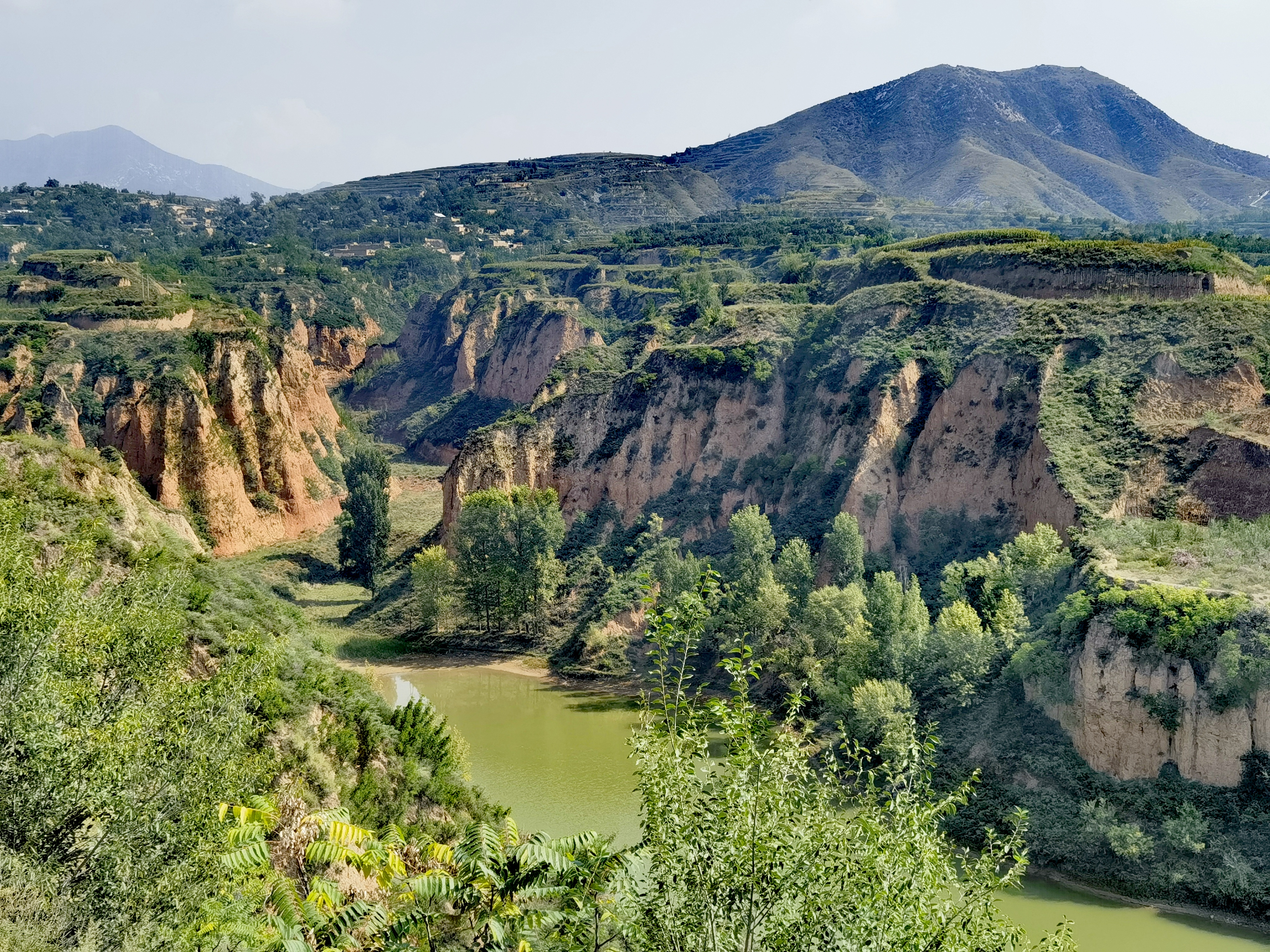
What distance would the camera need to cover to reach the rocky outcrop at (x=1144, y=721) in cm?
3019

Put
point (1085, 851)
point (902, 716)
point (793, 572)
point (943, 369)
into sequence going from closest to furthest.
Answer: point (1085, 851) < point (902, 716) < point (793, 572) < point (943, 369)

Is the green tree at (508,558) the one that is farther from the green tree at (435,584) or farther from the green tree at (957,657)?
the green tree at (957,657)

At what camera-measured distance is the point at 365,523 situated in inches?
2469

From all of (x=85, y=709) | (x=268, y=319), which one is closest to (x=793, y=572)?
(x=85, y=709)

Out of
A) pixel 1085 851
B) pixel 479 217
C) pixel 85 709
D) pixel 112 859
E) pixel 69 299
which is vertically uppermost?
pixel 479 217

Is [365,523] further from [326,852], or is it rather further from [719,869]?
[719,869]

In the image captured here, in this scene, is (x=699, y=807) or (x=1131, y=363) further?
(x=1131, y=363)

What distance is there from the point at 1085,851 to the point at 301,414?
6625cm

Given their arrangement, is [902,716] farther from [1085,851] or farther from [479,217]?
[479,217]

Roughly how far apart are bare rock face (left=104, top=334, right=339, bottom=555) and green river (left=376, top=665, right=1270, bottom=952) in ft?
73.6

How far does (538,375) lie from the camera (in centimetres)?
10569

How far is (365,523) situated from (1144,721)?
151 ft

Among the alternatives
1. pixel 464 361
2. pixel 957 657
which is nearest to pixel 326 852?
pixel 957 657

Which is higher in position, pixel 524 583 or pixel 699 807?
pixel 699 807
